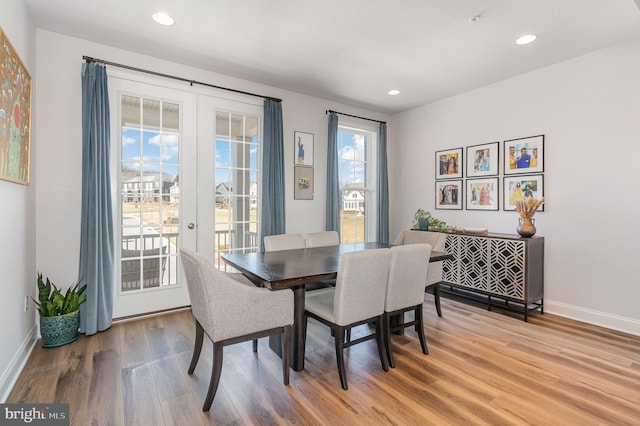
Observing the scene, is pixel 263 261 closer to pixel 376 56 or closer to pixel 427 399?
pixel 427 399

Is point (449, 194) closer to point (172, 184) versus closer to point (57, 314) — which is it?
point (172, 184)

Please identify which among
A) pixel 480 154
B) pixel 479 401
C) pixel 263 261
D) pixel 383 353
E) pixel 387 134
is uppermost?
pixel 387 134

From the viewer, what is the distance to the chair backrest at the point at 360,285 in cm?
206

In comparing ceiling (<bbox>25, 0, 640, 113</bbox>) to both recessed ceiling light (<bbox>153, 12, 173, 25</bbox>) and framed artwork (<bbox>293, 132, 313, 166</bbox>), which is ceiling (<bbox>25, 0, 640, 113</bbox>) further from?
framed artwork (<bbox>293, 132, 313, 166</bbox>)

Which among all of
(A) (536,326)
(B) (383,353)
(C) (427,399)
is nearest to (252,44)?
(B) (383,353)

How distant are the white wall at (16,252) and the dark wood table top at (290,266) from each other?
1.40m

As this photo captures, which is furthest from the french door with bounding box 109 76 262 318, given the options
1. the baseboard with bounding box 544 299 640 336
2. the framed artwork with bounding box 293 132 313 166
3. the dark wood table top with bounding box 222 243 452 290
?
the baseboard with bounding box 544 299 640 336

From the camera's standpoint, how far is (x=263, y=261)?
2.52 metres

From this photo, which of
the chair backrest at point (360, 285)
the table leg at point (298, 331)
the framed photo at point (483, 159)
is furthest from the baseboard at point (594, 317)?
the table leg at point (298, 331)

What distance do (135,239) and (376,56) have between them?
3.16 metres

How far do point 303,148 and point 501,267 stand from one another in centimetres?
285

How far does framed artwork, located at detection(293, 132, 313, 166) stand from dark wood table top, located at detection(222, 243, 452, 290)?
1.69 meters

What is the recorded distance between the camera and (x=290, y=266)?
233 cm

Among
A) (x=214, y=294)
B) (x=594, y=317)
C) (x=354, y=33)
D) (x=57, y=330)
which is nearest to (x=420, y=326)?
(x=214, y=294)
